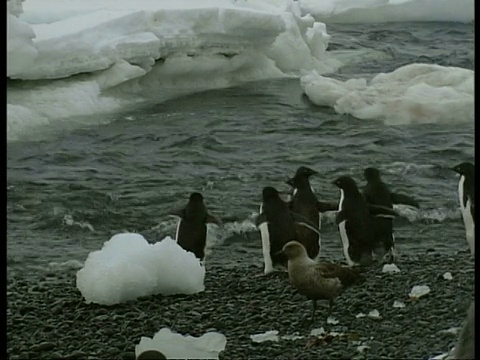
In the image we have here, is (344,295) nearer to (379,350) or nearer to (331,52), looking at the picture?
(379,350)

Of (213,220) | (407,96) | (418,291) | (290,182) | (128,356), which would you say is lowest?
(128,356)

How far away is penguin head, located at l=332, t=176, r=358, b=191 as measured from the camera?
2721 millimetres

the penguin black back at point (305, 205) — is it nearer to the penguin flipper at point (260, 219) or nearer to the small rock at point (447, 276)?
the penguin flipper at point (260, 219)

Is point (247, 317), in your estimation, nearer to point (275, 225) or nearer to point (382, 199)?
point (275, 225)

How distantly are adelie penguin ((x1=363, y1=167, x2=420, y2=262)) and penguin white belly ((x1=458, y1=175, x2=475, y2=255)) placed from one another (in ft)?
0.43

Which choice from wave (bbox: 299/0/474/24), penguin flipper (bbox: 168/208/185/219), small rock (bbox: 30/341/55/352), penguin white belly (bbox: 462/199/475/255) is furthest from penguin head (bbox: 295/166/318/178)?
small rock (bbox: 30/341/55/352)

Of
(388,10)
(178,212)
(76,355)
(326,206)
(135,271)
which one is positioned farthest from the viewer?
(388,10)

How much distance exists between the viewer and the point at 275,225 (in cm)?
263

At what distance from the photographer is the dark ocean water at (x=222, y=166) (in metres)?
2.63

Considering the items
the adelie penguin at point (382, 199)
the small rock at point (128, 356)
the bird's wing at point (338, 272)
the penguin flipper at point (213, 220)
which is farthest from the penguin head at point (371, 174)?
the small rock at point (128, 356)

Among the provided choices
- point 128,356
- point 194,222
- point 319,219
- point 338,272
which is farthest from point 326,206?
point 128,356

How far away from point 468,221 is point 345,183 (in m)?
0.36

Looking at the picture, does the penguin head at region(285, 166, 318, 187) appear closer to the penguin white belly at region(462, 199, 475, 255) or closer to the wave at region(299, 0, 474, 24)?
the penguin white belly at region(462, 199, 475, 255)
